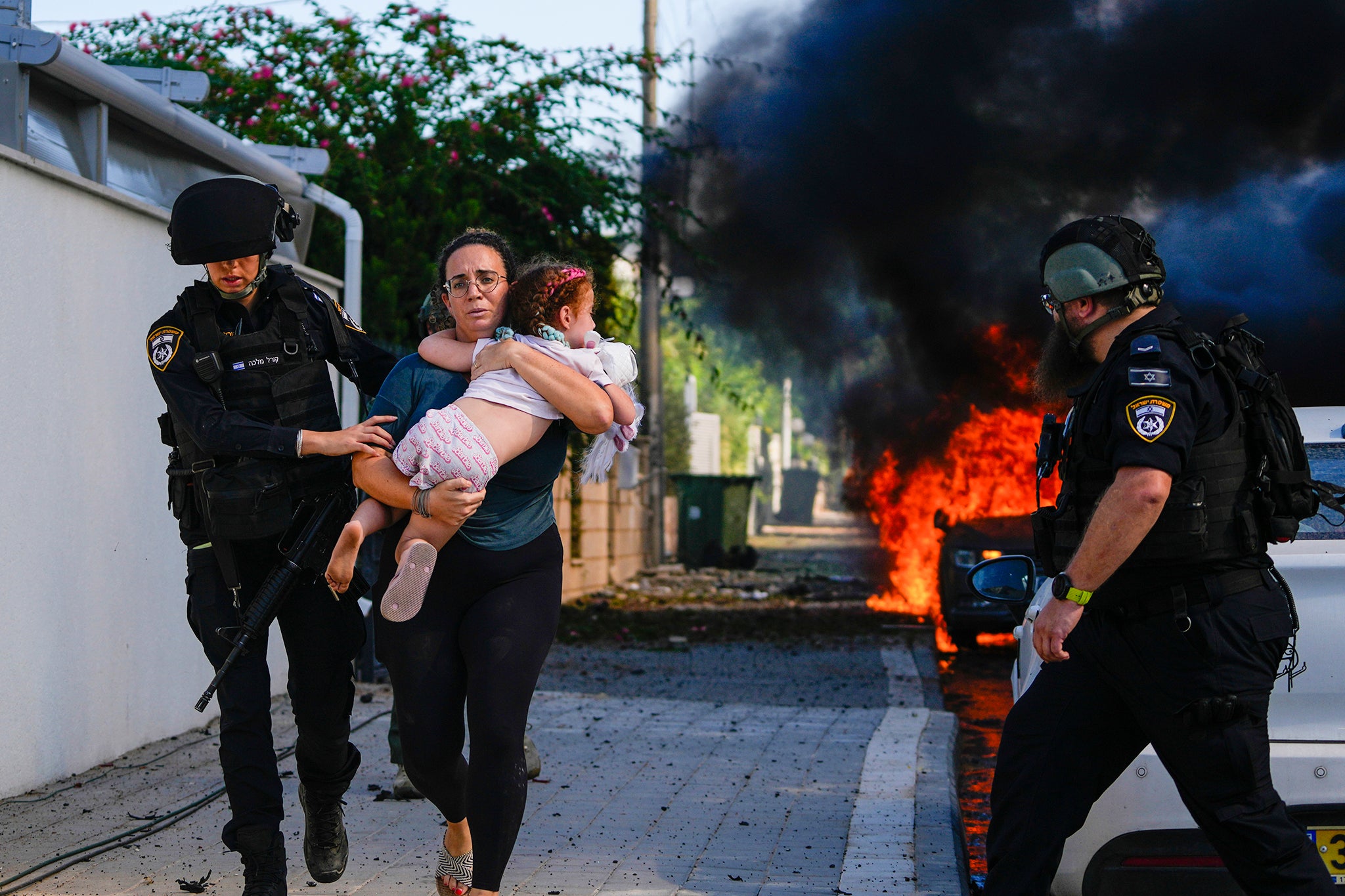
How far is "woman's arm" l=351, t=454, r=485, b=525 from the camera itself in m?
3.09

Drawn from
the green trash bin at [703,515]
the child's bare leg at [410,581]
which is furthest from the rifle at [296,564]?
the green trash bin at [703,515]

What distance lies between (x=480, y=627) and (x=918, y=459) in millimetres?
12509

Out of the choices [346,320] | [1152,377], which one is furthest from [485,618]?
[1152,377]

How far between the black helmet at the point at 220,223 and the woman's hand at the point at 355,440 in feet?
1.82

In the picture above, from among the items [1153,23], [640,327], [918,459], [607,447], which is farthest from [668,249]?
[607,447]

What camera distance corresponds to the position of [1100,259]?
3.05 m

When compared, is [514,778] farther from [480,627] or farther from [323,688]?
[323,688]

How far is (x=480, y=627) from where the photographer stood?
3189 millimetres

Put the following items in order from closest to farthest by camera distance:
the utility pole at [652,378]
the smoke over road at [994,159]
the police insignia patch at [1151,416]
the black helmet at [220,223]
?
1. the police insignia patch at [1151,416]
2. the black helmet at [220,223]
3. the smoke over road at [994,159]
4. the utility pole at [652,378]

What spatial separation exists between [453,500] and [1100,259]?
5.35 feet

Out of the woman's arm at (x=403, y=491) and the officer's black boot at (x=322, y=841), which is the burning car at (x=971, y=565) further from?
the woman's arm at (x=403, y=491)

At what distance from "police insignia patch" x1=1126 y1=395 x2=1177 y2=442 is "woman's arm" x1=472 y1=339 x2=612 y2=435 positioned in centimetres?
126

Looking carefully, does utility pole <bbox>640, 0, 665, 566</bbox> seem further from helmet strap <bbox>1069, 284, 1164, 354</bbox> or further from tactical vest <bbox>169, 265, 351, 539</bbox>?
helmet strap <bbox>1069, 284, 1164, 354</bbox>

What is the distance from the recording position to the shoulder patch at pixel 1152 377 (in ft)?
9.18
